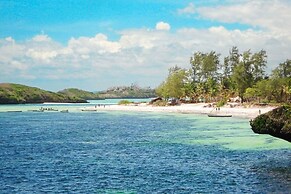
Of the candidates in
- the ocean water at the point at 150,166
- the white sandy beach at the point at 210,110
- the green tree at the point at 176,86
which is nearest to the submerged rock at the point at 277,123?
the ocean water at the point at 150,166

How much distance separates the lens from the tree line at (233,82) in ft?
487

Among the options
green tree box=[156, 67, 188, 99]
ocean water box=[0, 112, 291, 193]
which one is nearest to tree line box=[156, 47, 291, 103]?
green tree box=[156, 67, 188, 99]

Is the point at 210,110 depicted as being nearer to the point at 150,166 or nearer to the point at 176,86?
the point at 176,86

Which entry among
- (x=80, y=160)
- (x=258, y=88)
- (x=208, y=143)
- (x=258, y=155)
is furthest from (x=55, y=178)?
(x=258, y=88)

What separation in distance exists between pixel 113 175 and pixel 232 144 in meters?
25.1

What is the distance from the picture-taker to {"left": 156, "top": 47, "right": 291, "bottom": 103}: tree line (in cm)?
14840

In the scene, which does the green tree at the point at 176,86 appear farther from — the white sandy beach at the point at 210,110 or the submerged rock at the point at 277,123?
the submerged rock at the point at 277,123

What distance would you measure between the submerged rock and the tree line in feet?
316

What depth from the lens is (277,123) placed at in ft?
136

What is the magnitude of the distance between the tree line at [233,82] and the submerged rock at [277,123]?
316ft

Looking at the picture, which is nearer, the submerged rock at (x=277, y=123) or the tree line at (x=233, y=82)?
the submerged rock at (x=277, y=123)

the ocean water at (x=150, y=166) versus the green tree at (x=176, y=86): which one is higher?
the green tree at (x=176, y=86)

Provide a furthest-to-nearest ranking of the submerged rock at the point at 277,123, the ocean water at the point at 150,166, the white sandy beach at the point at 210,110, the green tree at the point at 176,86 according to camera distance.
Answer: the green tree at the point at 176,86
the white sandy beach at the point at 210,110
the submerged rock at the point at 277,123
the ocean water at the point at 150,166

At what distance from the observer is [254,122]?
143ft
